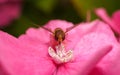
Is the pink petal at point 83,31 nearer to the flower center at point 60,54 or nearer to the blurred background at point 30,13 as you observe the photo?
the flower center at point 60,54

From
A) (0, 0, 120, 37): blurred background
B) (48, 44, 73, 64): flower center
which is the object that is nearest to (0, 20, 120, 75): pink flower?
(48, 44, 73, 64): flower center

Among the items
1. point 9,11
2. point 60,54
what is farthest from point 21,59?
point 9,11

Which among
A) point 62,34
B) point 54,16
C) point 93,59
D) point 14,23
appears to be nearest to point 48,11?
point 54,16

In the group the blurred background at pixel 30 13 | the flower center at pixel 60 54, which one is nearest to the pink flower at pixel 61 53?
the flower center at pixel 60 54

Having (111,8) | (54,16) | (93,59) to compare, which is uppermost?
(54,16)

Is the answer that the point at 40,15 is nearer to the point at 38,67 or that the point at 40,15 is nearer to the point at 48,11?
the point at 48,11

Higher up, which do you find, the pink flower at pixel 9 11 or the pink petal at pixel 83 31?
the pink flower at pixel 9 11

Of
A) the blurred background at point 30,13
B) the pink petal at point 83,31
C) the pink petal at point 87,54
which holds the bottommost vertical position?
the pink petal at point 87,54
